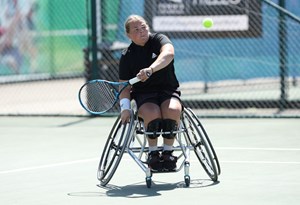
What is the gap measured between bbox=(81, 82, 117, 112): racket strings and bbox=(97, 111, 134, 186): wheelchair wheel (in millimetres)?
173

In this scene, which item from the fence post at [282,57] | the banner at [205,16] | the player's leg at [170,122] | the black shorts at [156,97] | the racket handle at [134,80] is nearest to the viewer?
the racket handle at [134,80]

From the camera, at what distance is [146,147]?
822cm

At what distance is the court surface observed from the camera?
25.0ft

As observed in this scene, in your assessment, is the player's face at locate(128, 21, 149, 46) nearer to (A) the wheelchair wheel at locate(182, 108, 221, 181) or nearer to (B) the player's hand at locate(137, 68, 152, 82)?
(B) the player's hand at locate(137, 68, 152, 82)

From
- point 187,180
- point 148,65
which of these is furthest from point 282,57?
point 187,180

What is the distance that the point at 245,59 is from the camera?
14.2m

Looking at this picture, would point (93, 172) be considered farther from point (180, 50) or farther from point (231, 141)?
point (180, 50)

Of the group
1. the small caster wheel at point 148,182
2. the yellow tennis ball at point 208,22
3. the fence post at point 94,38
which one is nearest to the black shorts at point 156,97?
the small caster wheel at point 148,182

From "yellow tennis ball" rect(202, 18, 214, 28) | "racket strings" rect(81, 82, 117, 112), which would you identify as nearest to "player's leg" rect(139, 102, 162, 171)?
"racket strings" rect(81, 82, 117, 112)

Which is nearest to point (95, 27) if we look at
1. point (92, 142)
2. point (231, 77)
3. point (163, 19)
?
point (163, 19)

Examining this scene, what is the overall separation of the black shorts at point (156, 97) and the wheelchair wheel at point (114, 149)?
22 cm

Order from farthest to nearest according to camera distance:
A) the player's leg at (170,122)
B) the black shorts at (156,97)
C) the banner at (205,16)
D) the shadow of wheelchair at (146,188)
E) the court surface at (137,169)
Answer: the banner at (205,16), the black shorts at (156,97), the player's leg at (170,122), the shadow of wheelchair at (146,188), the court surface at (137,169)

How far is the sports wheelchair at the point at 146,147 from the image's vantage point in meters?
8.02

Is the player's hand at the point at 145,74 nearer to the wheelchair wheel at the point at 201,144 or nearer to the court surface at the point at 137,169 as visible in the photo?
the wheelchair wheel at the point at 201,144
